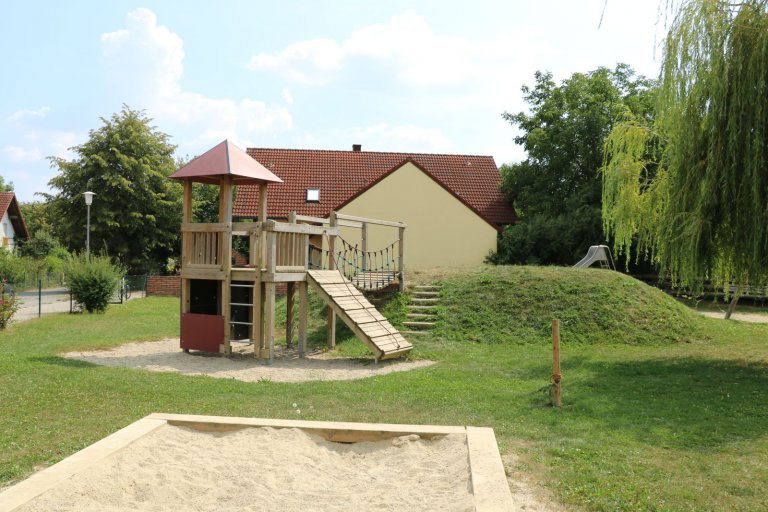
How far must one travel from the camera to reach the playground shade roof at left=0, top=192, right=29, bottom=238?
44884mm

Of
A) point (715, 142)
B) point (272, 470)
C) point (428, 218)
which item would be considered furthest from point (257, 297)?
point (428, 218)

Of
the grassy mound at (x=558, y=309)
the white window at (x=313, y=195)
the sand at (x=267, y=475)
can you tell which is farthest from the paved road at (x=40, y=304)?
the sand at (x=267, y=475)

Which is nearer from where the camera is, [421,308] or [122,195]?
[421,308]

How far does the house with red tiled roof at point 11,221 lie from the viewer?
45156 millimetres

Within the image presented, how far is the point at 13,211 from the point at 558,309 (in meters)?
43.7

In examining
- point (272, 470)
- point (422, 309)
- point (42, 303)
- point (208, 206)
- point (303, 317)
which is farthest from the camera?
point (208, 206)

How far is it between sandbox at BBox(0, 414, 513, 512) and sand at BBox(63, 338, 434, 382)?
191 inches

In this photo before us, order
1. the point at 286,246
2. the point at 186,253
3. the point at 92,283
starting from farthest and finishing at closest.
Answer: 1. the point at 92,283
2. the point at 186,253
3. the point at 286,246

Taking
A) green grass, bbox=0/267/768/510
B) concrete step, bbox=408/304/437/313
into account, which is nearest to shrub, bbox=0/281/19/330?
green grass, bbox=0/267/768/510

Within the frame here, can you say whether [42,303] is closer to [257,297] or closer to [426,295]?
[426,295]

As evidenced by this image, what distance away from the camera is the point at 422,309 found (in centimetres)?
1767

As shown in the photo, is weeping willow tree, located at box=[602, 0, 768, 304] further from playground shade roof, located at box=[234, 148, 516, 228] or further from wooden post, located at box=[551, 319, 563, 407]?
playground shade roof, located at box=[234, 148, 516, 228]

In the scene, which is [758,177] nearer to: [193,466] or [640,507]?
[640,507]

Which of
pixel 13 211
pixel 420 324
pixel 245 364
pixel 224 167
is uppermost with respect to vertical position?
pixel 13 211
